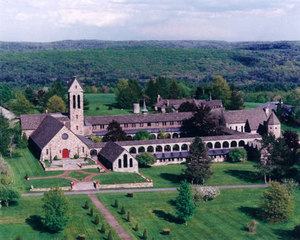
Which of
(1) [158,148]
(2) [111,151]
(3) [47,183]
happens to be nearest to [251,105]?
(1) [158,148]

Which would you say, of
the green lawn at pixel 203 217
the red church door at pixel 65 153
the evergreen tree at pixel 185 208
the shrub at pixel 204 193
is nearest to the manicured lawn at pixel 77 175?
the green lawn at pixel 203 217

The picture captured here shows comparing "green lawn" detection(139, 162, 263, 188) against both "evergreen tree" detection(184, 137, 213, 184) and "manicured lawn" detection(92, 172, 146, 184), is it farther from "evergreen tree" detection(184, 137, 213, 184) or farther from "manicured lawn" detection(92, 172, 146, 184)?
"manicured lawn" detection(92, 172, 146, 184)

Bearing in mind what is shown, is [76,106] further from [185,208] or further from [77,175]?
[185,208]

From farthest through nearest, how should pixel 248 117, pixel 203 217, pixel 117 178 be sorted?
pixel 248 117 → pixel 117 178 → pixel 203 217

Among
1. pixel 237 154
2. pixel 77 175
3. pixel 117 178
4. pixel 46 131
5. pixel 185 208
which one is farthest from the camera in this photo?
pixel 237 154

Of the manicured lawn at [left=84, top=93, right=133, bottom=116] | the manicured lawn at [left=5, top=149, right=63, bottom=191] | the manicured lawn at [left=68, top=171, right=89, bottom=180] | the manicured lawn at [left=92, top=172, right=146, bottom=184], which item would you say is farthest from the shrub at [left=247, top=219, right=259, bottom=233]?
the manicured lawn at [left=84, top=93, right=133, bottom=116]

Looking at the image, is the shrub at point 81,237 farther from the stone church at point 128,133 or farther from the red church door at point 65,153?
the red church door at point 65,153

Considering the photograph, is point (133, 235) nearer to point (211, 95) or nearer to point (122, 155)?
point (122, 155)

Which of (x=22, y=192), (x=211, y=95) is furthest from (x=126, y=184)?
(x=211, y=95)
